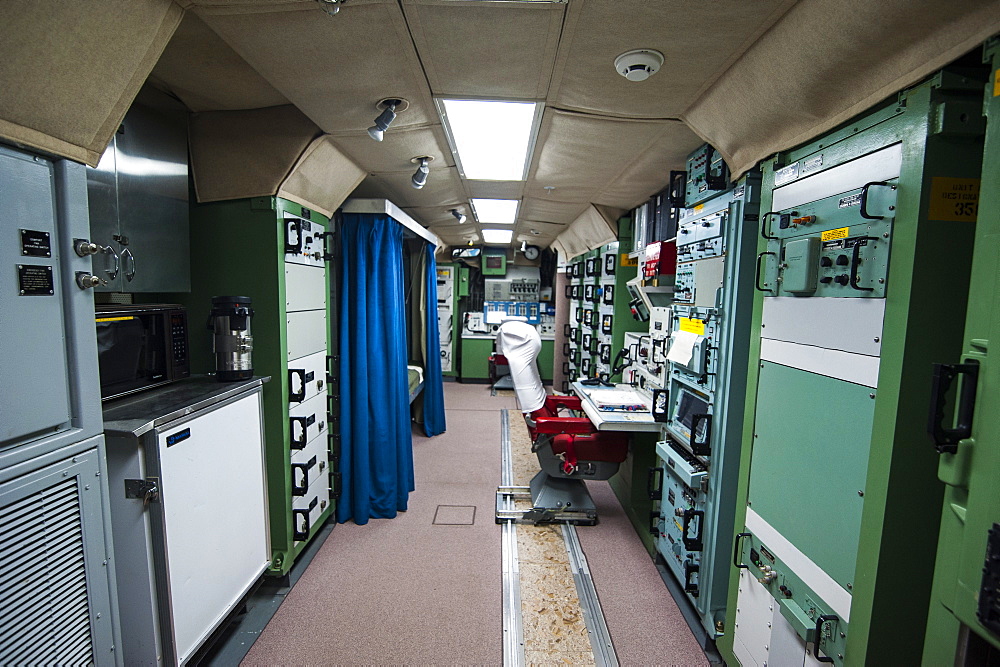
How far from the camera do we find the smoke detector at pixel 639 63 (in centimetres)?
165

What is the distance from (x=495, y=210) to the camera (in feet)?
17.2

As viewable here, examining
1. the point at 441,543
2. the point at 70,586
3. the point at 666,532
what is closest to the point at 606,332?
the point at 666,532

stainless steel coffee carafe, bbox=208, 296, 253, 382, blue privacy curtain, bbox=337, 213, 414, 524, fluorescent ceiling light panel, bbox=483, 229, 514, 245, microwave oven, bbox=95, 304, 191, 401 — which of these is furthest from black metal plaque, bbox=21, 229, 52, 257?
fluorescent ceiling light panel, bbox=483, 229, 514, 245

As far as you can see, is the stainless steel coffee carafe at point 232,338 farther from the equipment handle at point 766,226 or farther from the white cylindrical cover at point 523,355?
the equipment handle at point 766,226

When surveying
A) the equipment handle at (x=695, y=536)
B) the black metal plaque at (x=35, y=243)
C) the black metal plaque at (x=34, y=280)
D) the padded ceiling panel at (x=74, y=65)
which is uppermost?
the padded ceiling panel at (x=74, y=65)

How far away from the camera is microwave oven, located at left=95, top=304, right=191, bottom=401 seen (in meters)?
1.80

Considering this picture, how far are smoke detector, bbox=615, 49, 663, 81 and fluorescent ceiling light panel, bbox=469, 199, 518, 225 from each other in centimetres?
290

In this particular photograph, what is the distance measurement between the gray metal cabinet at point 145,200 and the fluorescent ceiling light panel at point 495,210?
9.18 ft

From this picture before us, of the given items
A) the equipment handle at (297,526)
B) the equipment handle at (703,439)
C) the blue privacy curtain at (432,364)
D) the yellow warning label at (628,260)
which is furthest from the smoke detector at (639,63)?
the blue privacy curtain at (432,364)

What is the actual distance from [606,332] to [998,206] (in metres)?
3.97

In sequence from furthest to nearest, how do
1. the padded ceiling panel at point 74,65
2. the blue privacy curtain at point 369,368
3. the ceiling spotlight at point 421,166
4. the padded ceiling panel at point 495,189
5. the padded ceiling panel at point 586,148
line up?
the padded ceiling panel at point 495,189 < the blue privacy curtain at point 369,368 < the ceiling spotlight at point 421,166 < the padded ceiling panel at point 586,148 < the padded ceiling panel at point 74,65

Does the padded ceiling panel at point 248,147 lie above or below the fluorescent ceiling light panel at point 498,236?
below

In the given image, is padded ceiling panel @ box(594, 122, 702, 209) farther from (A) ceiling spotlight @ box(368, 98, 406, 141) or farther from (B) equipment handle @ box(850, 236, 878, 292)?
(A) ceiling spotlight @ box(368, 98, 406, 141)

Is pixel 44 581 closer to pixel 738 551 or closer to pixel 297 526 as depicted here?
pixel 297 526
